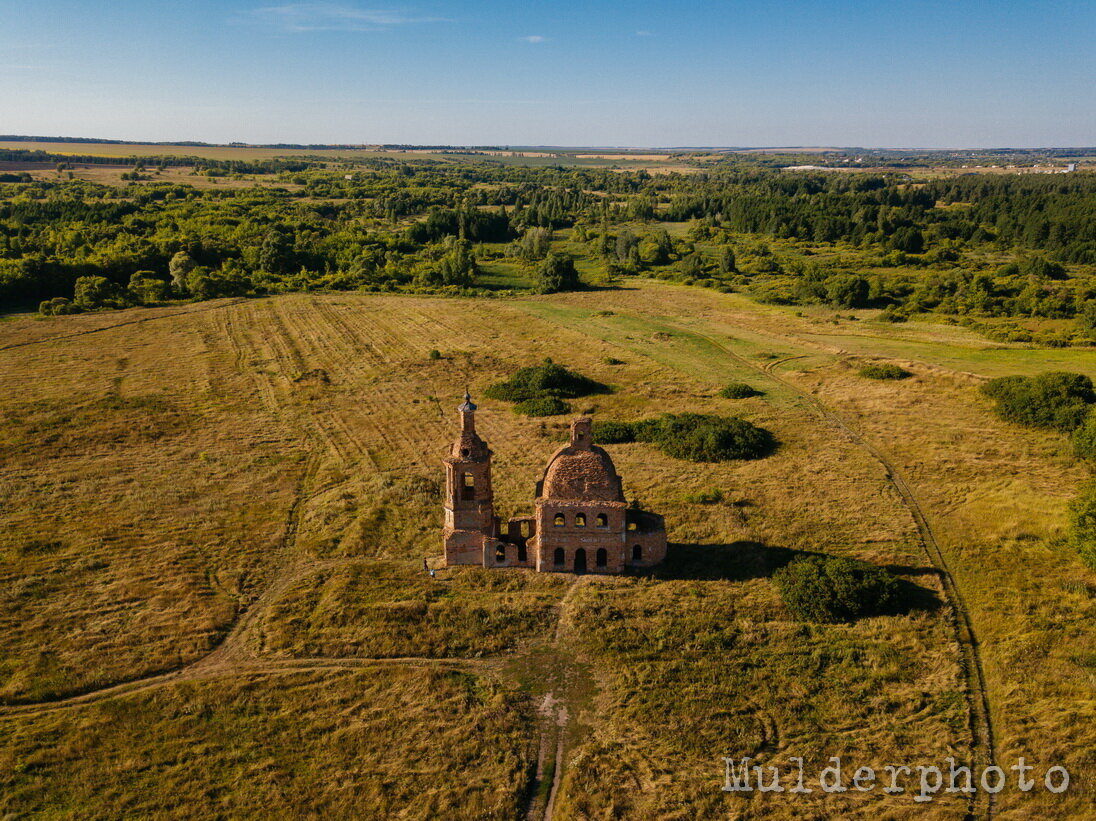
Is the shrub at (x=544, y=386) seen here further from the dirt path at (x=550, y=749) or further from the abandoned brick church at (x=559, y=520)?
the dirt path at (x=550, y=749)

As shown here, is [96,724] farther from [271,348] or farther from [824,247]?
[824,247]

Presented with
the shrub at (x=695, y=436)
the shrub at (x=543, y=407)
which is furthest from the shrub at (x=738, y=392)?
the shrub at (x=543, y=407)

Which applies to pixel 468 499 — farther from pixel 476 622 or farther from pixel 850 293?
pixel 850 293

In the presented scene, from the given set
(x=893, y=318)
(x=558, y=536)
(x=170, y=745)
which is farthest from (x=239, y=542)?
(x=893, y=318)

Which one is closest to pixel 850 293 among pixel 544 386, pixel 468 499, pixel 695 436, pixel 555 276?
pixel 555 276

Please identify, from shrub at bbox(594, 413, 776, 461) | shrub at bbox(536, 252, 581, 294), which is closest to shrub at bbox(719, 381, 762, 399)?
shrub at bbox(594, 413, 776, 461)

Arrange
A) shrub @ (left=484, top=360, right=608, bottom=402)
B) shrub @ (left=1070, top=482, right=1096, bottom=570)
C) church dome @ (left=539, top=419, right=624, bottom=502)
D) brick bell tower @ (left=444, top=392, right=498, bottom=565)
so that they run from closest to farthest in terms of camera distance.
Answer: church dome @ (left=539, top=419, right=624, bottom=502), brick bell tower @ (left=444, top=392, right=498, bottom=565), shrub @ (left=1070, top=482, right=1096, bottom=570), shrub @ (left=484, top=360, right=608, bottom=402)

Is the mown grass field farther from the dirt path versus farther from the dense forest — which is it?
the dense forest

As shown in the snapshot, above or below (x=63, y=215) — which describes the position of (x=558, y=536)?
below
